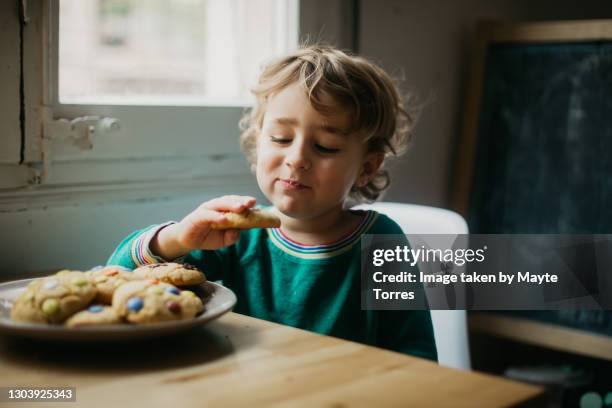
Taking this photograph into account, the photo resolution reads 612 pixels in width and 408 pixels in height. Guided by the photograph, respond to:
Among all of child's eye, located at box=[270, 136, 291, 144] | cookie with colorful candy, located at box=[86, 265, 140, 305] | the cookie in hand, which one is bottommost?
cookie with colorful candy, located at box=[86, 265, 140, 305]

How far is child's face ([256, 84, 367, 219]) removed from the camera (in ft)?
3.96

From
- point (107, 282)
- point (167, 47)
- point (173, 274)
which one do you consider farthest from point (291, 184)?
point (167, 47)

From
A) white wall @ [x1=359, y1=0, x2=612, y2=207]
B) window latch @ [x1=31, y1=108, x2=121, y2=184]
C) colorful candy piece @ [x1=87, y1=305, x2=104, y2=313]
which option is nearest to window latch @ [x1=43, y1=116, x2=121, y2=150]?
window latch @ [x1=31, y1=108, x2=121, y2=184]

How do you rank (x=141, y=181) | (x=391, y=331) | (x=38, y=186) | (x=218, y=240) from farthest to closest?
(x=141, y=181) → (x=38, y=186) → (x=391, y=331) → (x=218, y=240)

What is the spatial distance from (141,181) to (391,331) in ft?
1.99

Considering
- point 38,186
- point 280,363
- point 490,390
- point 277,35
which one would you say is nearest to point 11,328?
point 280,363

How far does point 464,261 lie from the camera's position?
57.1 inches

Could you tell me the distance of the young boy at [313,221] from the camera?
1216 mm

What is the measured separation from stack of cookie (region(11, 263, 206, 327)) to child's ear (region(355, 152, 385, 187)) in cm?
59

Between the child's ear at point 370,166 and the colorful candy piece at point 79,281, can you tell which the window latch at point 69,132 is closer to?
the child's ear at point 370,166

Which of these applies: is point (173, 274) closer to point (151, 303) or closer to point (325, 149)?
point (151, 303)

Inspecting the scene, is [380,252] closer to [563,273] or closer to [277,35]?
[277,35]

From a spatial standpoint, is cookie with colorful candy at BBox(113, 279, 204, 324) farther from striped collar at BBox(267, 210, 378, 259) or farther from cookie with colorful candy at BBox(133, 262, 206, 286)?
striped collar at BBox(267, 210, 378, 259)

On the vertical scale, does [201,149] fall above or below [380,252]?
above
